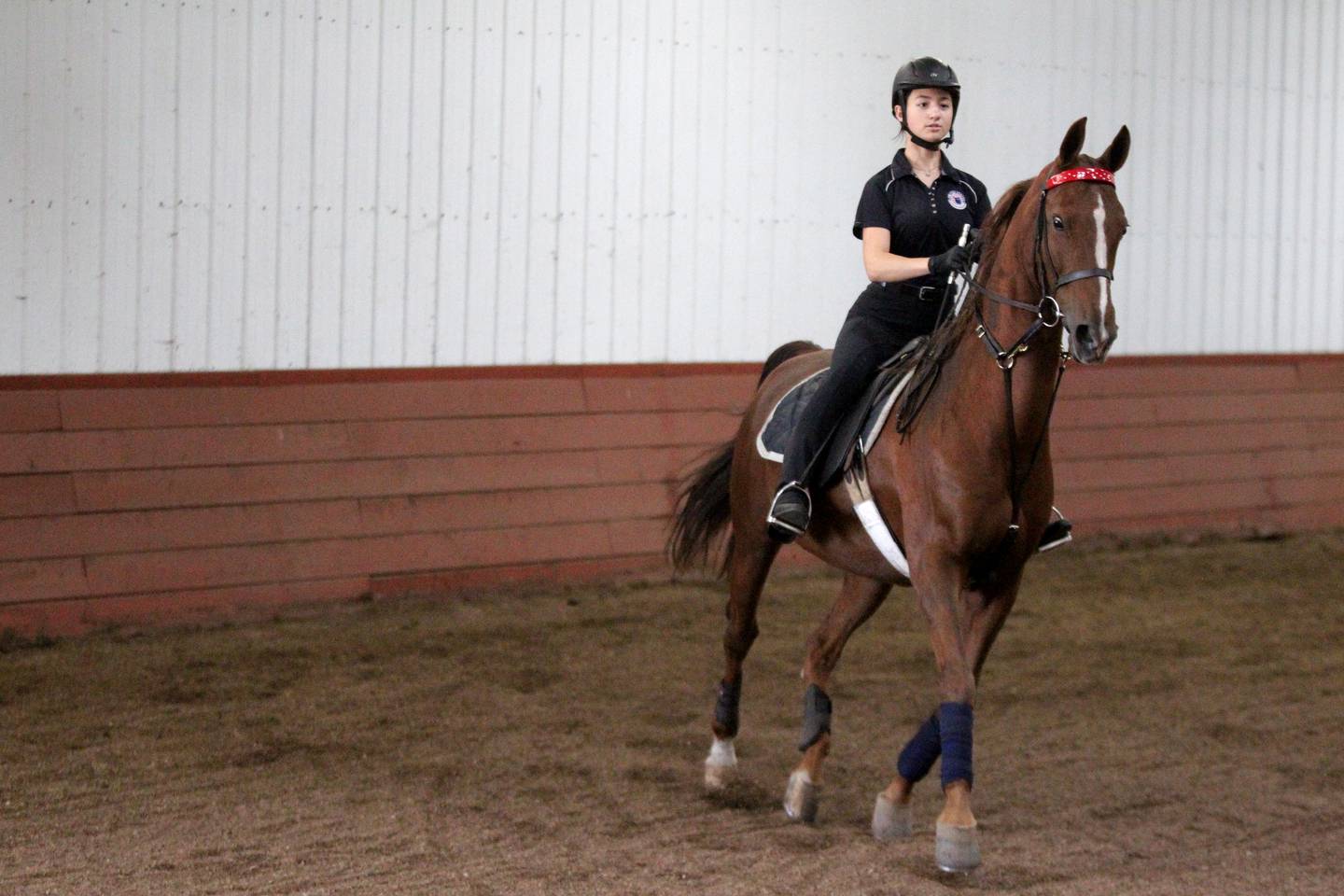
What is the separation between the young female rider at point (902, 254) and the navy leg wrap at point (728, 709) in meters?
0.67

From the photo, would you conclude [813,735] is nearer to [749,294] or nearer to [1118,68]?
[749,294]

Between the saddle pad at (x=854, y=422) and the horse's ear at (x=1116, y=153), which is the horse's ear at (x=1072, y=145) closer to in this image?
the horse's ear at (x=1116, y=153)

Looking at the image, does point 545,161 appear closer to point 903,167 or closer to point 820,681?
point 903,167

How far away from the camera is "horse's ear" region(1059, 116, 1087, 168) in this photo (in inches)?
149

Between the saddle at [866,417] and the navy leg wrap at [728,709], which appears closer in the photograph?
the saddle at [866,417]

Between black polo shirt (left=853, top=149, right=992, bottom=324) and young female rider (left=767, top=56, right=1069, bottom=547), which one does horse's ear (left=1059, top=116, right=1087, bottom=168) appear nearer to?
young female rider (left=767, top=56, right=1069, bottom=547)

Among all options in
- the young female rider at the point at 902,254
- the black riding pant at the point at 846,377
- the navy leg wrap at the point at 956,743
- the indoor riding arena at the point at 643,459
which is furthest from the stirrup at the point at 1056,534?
the navy leg wrap at the point at 956,743

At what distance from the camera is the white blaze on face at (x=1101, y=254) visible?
11.8 ft

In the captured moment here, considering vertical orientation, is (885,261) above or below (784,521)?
above

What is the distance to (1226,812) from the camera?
4.75 metres

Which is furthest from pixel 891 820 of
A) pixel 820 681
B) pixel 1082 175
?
pixel 1082 175

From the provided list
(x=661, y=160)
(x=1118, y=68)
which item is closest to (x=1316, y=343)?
(x=1118, y=68)

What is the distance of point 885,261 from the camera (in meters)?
4.31

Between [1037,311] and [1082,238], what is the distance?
0.25 metres
